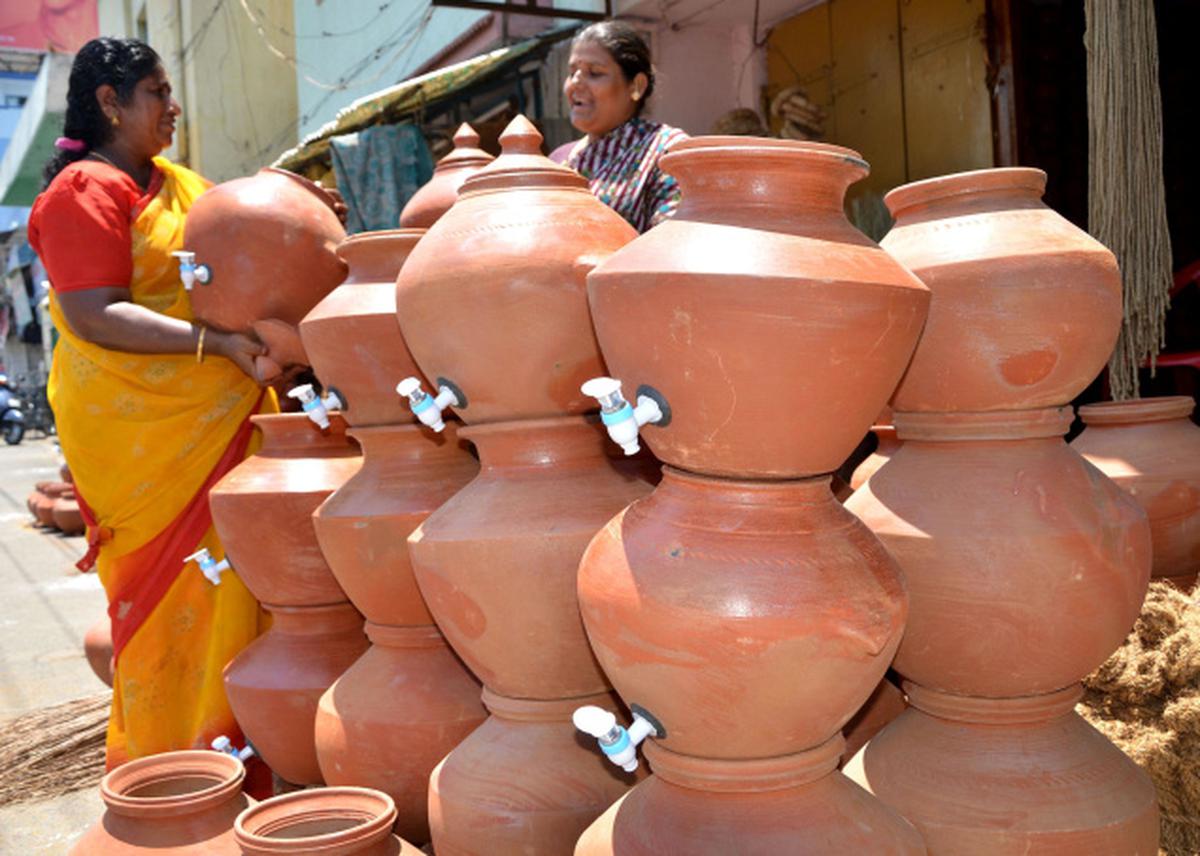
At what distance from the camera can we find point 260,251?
7.80 ft

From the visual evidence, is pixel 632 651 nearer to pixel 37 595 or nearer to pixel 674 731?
pixel 674 731

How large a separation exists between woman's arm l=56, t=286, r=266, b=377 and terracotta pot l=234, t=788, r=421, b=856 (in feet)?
3.59

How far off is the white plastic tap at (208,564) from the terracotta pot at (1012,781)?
164 cm

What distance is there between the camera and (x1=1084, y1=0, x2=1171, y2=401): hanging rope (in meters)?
3.32

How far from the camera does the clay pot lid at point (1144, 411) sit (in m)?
2.39

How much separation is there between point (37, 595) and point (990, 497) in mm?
6480

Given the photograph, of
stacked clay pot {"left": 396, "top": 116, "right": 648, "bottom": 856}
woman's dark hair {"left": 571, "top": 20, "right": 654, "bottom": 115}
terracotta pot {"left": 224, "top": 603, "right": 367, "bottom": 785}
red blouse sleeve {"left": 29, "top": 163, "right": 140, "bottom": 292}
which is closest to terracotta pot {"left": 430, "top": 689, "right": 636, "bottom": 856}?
stacked clay pot {"left": 396, "top": 116, "right": 648, "bottom": 856}

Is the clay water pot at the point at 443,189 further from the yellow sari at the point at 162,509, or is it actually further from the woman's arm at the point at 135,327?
the yellow sari at the point at 162,509

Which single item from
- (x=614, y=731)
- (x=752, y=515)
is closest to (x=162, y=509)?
(x=614, y=731)

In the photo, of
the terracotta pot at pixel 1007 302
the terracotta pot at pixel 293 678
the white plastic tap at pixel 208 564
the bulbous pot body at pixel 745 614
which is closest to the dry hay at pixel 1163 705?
the terracotta pot at pixel 1007 302

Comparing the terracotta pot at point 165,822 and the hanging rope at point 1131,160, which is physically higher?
the hanging rope at point 1131,160

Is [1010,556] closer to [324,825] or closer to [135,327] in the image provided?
[324,825]

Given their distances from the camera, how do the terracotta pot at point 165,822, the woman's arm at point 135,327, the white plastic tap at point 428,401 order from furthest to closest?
the woman's arm at point 135,327
the terracotta pot at point 165,822
the white plastic tap at point 428,401

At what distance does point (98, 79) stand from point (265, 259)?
0.85 metres
